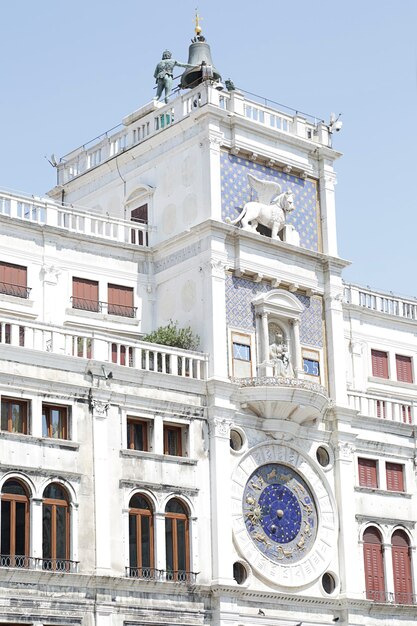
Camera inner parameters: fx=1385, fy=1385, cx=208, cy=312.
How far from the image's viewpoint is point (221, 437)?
41562mm

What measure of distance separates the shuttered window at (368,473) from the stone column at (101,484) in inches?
423

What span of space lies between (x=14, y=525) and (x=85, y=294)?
9.57 m

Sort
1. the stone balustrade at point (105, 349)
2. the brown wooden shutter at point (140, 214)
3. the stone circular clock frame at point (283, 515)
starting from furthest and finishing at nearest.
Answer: the brown wooden shutter at point (140, 214) < the stone circular clock frame at point (283, 515) < the stone balustrade at point (105, 349)

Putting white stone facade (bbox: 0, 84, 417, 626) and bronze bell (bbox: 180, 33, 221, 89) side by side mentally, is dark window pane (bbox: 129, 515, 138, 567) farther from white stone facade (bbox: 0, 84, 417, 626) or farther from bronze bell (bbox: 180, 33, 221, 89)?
bronze bell (bbox: 180, 33, 221, 89)

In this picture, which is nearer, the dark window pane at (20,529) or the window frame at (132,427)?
the dark window pane at (20,529)

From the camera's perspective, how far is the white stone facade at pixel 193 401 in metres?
37.8

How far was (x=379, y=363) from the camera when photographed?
2018 inches

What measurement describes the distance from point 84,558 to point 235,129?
15.4 meters

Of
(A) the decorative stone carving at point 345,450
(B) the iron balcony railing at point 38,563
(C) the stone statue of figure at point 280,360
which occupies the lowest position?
(B) the iron balcony railing at point 38,563

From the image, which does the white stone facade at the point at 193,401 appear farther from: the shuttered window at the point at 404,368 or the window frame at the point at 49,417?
the shuttered window at the point at 404,368

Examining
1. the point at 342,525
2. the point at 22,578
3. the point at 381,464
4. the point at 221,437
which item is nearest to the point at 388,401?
the point at 381,464

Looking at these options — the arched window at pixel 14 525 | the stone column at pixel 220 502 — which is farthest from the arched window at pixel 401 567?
the arched window at pixel 14 525

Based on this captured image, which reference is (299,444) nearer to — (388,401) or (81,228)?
(388,401)

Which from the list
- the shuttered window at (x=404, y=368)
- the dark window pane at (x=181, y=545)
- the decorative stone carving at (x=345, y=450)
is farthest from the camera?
the shuttered window at (x=404, y=368)
